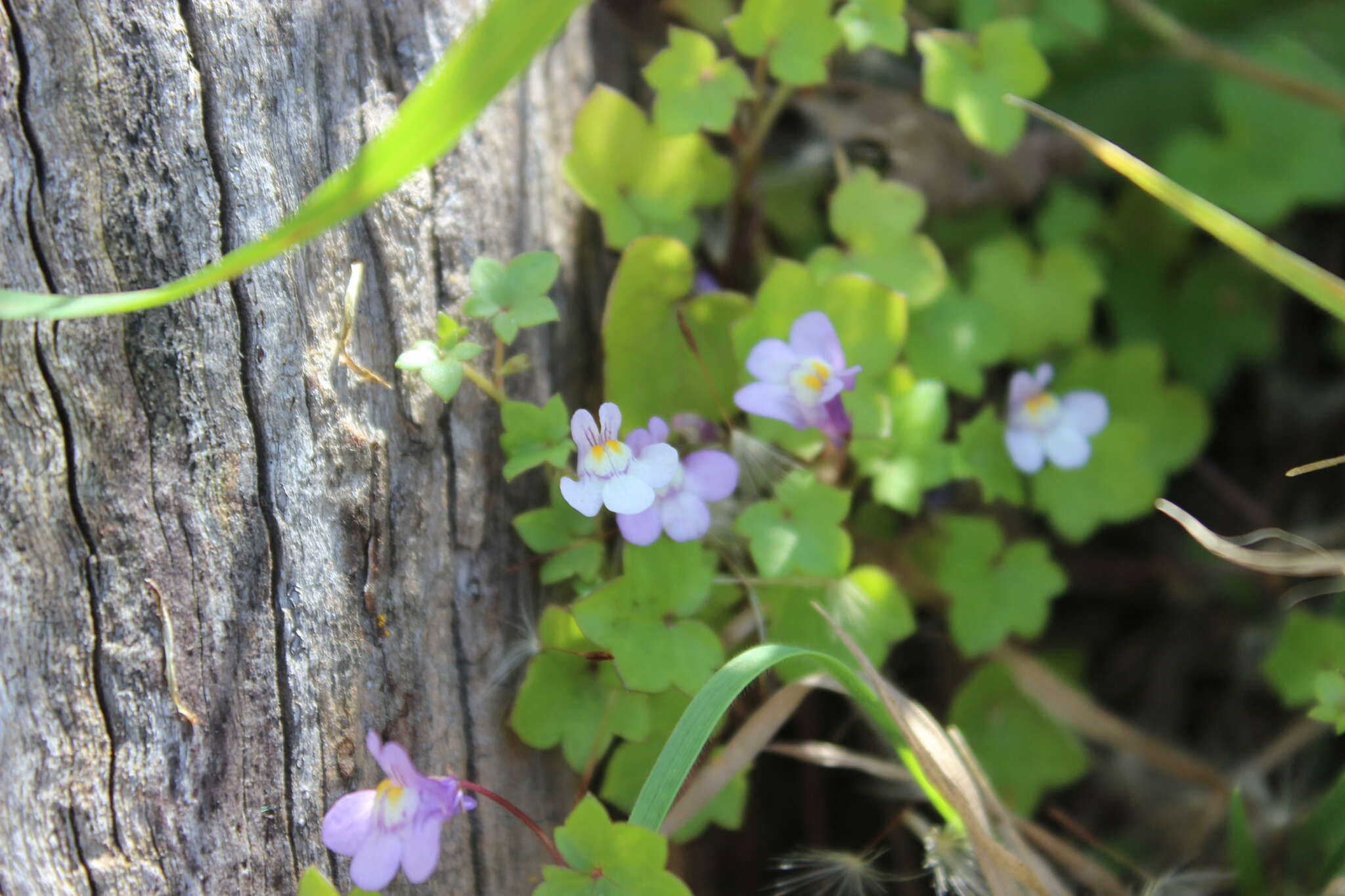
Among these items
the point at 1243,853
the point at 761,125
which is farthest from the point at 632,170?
the point at 1243,853

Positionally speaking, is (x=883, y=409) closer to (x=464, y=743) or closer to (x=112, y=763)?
(x=464, y=743)

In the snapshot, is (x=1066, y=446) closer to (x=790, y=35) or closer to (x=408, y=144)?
(x=790, y=35)

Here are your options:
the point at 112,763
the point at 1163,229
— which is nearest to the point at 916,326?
the point at 1163,229

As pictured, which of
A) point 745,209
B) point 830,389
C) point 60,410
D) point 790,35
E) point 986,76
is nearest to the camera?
point 60,410

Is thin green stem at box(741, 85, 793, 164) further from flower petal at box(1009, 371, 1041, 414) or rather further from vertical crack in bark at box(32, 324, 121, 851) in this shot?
vertical crack in bark at box(32, 324, 121, 851)

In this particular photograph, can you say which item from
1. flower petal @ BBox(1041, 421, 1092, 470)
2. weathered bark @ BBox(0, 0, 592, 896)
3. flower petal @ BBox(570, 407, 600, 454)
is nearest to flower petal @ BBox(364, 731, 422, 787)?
weathered bark @ BBox(0, 0, 592, 896)

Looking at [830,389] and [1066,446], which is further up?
[830,389]
